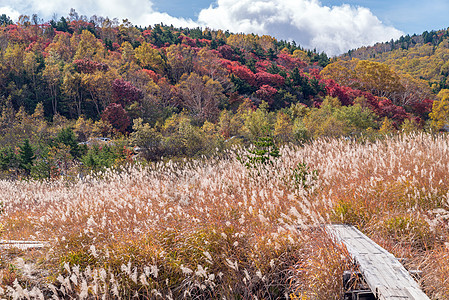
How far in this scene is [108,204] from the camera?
4.70 m

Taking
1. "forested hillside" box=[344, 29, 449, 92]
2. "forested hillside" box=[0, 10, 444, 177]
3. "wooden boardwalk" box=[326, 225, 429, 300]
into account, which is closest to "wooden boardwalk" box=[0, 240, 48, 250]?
"wooden boardwalk" box=[326, 225, 429, 300]

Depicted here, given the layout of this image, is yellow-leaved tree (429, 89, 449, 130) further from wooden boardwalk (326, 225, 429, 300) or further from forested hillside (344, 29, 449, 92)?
wooden boardwalk (326, 225, 429, 300)

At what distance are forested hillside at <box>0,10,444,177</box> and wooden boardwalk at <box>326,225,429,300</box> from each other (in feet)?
37.8

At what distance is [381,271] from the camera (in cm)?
234

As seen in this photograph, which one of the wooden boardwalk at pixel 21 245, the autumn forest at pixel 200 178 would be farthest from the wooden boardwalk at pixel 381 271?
the wooden boardwalk at pixel 21 245

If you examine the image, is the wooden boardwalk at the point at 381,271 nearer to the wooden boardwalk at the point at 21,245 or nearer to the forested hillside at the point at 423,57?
the wooden boardwalk at the point at 21,245

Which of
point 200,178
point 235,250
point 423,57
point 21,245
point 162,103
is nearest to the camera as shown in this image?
point 235,250

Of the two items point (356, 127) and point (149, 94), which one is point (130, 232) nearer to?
point (356, 127)

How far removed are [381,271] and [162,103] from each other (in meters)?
32.9

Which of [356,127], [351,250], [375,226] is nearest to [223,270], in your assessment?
[351,250]

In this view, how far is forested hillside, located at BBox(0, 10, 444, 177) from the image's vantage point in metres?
17.8

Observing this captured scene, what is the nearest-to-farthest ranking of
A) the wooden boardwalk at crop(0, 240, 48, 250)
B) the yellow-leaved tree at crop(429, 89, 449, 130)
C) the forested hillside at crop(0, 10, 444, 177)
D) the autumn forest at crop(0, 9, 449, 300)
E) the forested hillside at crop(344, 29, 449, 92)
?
1. the autumn forest at crop(0, 9, 449, 300)
2. the wooden boardwalk at crop(0, 240, 48, 250)
3. the forested hillside at crop(0, 10, 444, 177)
4. the yellow-leaved tree at crop(429, 89, 449, 130)
5. the forested hillside at crop(344, 29, 449, 92)

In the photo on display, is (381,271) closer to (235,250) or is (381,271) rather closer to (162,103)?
(235,250)

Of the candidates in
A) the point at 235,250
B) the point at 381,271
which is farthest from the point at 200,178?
the point at 381,271
